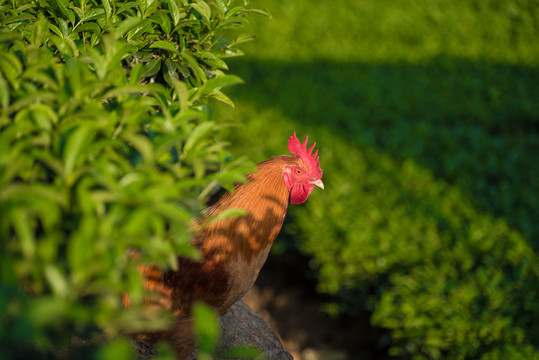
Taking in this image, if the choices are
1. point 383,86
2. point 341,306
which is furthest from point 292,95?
point 341,306

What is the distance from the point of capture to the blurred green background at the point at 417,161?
3662 millimetres

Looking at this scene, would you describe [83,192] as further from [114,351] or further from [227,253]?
[227,253]

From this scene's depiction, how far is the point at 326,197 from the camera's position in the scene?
4.87 m

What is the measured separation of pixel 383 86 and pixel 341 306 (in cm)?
514

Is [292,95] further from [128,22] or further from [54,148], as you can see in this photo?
[54,148]

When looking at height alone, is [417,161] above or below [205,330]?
below

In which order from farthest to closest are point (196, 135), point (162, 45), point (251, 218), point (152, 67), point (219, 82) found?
point (251, 218), point (152, 67), point (162, 45), point (219, 82), point (196, 135)

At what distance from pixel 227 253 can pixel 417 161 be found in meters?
4.24

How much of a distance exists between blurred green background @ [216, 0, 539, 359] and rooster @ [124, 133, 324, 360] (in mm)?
2044

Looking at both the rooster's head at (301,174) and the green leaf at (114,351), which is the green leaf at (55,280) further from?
the rooster's head at (301,174)

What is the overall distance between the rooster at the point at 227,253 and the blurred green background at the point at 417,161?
80.5 inches

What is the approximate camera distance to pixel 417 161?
224 inches

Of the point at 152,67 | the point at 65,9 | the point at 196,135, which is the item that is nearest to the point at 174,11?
the point at 152,67

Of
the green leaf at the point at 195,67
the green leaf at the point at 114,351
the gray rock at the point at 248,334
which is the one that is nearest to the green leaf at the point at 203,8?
the green leaf at the point at 195,67
